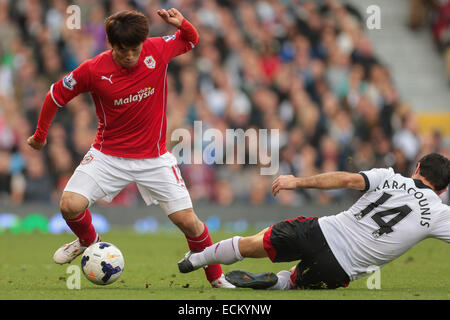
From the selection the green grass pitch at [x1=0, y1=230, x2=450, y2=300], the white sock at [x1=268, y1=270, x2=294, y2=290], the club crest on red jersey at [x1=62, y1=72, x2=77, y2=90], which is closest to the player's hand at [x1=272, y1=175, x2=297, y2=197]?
the green grass pitch at [x1=0, y1=230, x2=450, y2=300]

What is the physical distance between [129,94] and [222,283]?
6.18 ft

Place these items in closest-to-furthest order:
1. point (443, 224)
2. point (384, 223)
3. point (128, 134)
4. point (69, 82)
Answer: point (443, 224) → point (384, 223) → point (69, 82) → point (128, 134)

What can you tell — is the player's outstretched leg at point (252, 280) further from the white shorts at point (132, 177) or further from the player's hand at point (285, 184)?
the player's hand at point (285, 184)

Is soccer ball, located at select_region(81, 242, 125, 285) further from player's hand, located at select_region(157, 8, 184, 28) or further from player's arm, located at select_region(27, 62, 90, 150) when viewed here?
player's hand, located at select_region(157, 8, 184, 28)

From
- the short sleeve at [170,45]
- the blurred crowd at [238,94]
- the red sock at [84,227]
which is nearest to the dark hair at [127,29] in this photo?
the short sleeve at [170,45]

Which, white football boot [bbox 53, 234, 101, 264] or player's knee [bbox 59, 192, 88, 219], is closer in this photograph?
player's knee [bbox 59, 192, 88, 219]

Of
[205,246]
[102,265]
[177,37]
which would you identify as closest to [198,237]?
[205,246]

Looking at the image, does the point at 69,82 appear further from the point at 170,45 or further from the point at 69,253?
the point at 69,253

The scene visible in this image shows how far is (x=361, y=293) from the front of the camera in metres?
6.95

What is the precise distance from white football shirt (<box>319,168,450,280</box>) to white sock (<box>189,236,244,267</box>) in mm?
767

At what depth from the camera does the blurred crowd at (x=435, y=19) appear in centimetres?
2044

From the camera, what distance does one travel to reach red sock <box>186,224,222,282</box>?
297 inches

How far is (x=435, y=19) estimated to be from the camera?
2100 centimetres

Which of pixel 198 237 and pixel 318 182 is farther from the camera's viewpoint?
pixel 198 237
